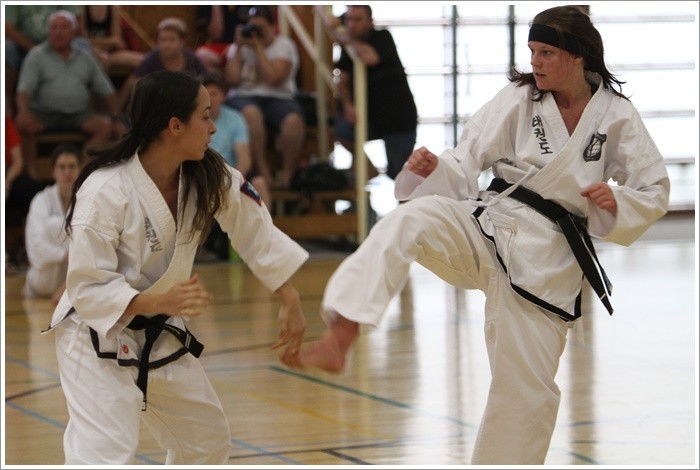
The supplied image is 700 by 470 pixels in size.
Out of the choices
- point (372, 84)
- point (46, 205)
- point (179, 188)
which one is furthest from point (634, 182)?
point (372, 84)

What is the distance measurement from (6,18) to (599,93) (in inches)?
303

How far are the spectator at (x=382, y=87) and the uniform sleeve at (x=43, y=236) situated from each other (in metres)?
2.98

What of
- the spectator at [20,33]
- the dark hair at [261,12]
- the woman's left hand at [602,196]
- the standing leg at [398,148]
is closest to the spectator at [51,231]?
the spectator at [20,33]

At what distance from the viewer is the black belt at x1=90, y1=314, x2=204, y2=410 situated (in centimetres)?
353

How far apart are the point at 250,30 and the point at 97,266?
7362 millimetres

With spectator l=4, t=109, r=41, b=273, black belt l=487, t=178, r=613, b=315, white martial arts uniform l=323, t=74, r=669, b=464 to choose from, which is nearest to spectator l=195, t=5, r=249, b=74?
spectator l=4, t=109, r=41, b=273

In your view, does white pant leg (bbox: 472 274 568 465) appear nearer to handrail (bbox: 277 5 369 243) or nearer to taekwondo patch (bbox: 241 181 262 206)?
taekwondo patch (bbox: 241 181 262 206)

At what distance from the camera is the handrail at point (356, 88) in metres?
10.2

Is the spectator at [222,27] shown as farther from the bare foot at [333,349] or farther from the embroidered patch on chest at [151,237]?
the bare foot at [333,349]

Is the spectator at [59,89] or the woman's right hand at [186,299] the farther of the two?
the spectator at [59,89]

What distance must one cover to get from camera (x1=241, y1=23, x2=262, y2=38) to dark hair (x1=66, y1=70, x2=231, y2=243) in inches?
274

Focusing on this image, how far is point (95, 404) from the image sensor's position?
11.3ft

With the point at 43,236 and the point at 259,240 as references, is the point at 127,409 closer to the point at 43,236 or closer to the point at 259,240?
the point at 259,240

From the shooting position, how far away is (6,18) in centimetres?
1020
